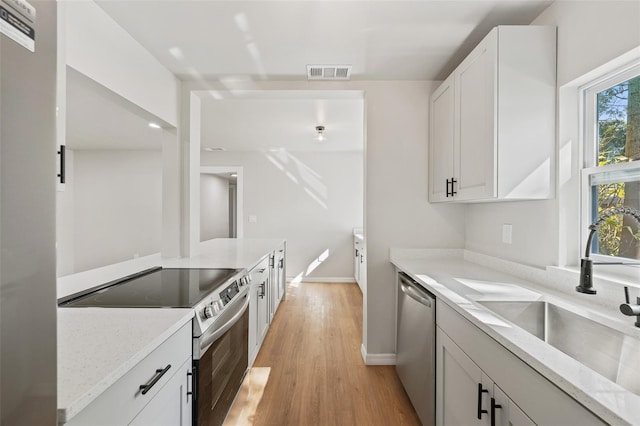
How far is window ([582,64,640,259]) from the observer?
1403 mm

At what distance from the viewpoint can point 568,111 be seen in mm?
1686

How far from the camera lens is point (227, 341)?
1768 mm

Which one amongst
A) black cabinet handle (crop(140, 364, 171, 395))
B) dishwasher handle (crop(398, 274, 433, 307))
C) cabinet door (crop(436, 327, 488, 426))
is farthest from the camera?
dishwasher handle (crop(398, 274, 433, 307))

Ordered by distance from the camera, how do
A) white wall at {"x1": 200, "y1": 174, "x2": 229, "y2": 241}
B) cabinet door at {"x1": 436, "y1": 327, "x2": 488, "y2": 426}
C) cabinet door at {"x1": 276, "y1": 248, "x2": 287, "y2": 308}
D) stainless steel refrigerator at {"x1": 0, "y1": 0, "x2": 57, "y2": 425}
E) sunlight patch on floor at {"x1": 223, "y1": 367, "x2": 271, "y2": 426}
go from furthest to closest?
white wall at {"x1": 200, "y1": 174, "x2": 229, "y2": 241}, cabinet door at {"x1": 276, "y1": 248, "x2": 287, "y2": 308}, sunlight patch on floor at {"x1": 223, "y1": 367, "x2": 271, "y2": 426}, cabinet door at {"x1": 436, "y1": 327, "x2": 488, "y2": 426}, stainless steel refrigerator at {"x1": 0, "y1": 0, "x2": 57, "y2": 425}

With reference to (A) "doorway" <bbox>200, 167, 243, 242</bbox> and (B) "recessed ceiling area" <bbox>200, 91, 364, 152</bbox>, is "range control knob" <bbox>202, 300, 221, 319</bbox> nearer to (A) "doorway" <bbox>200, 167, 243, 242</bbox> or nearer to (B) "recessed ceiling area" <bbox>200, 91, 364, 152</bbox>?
(B) "recessed ceiling area" <bbox>200, 91, 364, 152</bbox>

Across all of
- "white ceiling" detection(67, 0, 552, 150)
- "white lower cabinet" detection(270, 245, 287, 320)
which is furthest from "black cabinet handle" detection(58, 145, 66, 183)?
"white lower cabinet" detection(270, 245, 287, 320)

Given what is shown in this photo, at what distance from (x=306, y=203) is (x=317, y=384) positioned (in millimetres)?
3841

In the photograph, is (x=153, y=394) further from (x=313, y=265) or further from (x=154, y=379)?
(x=313, y=265)

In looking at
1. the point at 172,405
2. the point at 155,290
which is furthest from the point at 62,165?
the point at 172,405

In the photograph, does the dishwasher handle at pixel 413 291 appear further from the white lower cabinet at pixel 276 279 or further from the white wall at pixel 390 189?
the white lower cabinet at pixel 276 279

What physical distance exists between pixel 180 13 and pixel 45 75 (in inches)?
62.4

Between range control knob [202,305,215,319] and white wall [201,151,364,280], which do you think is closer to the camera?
range control knob [202,305,215,319]

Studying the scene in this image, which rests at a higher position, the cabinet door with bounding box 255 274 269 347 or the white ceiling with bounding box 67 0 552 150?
the white ceiling with bounding box 67 0 552 150

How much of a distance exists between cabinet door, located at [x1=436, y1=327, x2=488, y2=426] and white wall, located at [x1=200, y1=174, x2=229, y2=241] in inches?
284
